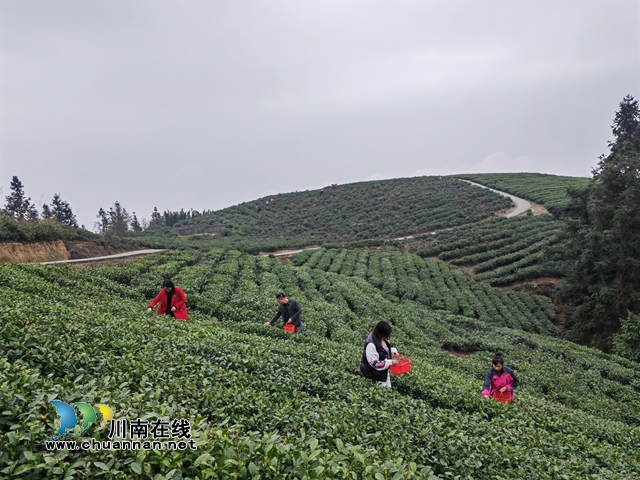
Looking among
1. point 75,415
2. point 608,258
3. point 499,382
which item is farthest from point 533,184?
point 75,415

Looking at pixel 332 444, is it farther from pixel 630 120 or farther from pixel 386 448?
pixel 630 120

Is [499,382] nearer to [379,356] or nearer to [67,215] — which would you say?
[379,356]

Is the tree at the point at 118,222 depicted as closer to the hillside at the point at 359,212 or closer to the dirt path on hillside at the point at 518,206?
the hillside at the point at 359,212

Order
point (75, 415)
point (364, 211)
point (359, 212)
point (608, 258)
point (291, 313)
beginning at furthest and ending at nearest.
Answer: point (364, 211) → point (359, 212) → point (608, 258) → point (291, 313) → point (75, 415)

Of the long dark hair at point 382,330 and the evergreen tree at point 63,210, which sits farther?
the evergreen tree at point 63,210

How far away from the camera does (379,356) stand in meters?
6.39

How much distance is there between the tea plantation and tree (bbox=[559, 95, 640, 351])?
25.5 ft

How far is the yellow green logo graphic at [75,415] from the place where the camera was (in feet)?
9.71

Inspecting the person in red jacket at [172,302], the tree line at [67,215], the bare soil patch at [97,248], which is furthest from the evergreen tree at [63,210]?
the person in red jacket at [172,302]

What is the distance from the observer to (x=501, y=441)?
5.11 metres

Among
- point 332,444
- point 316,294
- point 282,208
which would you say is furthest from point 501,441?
point 282,208

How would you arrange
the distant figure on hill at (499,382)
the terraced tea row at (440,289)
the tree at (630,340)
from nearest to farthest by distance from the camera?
the distant figure on hill at (499,382), the tree at (630,340), the terraced tea row at (440,289)

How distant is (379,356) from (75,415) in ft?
15.1

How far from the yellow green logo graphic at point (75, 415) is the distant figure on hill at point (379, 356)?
13.0 feet
